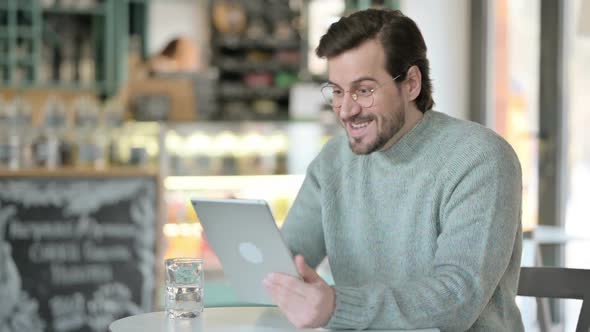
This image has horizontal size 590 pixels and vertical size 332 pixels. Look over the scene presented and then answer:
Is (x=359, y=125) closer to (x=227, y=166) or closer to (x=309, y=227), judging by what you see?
(x=309, y=227)

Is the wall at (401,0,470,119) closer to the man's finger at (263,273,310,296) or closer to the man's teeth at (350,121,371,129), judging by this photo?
the man's teeth at (350,121,371,129)

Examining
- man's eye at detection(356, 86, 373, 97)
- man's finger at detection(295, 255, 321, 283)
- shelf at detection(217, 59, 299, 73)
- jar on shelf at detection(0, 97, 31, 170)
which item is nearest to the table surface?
man's finger at detection(295, 255, 321, 283)

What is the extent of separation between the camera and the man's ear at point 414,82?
86.8 inches

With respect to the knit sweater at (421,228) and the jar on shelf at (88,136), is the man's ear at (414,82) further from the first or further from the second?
the jar on shelf at (88,136)

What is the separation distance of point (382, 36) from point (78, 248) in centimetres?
292

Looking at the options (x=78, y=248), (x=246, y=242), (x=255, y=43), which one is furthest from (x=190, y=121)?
(x=246, y=242)

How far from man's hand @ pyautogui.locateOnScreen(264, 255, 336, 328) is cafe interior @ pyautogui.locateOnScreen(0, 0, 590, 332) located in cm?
291

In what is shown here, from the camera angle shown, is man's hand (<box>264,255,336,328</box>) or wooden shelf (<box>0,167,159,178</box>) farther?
wooden shelf (<box>0,167,159,178</box>)

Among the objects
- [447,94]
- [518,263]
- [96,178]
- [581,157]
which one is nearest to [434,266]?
[518,263]

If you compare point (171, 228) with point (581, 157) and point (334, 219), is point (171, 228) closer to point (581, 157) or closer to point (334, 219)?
point (581, 157)

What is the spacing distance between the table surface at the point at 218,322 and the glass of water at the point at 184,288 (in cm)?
3

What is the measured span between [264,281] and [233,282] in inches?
10.5

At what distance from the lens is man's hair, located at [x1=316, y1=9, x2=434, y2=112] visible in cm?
211

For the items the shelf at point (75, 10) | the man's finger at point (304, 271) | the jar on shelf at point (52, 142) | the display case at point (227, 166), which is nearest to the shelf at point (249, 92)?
the display case at point (227, 166)
